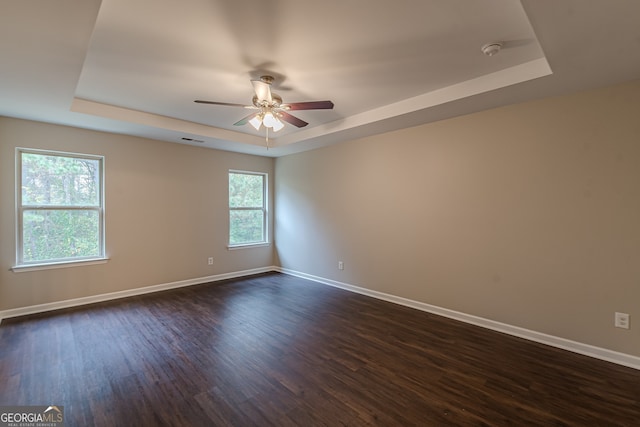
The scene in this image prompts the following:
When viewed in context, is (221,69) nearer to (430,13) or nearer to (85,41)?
(85,41)

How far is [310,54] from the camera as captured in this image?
2332 millimetres

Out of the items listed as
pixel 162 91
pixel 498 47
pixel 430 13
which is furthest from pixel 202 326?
pixel 498 47

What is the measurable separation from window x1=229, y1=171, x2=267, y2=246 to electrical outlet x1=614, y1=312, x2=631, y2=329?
5117 mm

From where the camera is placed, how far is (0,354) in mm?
2580

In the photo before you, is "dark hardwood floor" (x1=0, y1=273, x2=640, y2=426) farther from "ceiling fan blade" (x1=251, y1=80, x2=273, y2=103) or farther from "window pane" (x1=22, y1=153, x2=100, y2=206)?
"ceiling fan blade" (x1=251, y1=80, x2=273, y2=103)

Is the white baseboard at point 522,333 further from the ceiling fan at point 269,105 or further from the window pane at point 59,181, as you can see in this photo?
the window pane at point 59,181

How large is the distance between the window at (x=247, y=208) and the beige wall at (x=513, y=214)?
2032 mm

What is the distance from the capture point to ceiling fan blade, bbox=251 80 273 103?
2564mm

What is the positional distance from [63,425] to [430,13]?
3.43 meters

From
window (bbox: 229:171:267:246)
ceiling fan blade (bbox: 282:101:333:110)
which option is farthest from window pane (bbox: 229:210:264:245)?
ceiling fan blade (bbox: 282:101:333:110)

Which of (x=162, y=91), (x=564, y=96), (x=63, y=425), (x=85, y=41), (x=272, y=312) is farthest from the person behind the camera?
(x=272, y=312)

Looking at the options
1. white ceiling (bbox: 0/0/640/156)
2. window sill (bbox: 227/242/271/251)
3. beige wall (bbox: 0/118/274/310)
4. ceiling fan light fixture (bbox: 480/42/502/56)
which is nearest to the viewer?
white ceiling (bbox: 0/0/640/156)

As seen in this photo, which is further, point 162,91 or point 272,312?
point 272,312

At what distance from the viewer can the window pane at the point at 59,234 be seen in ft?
11.9
